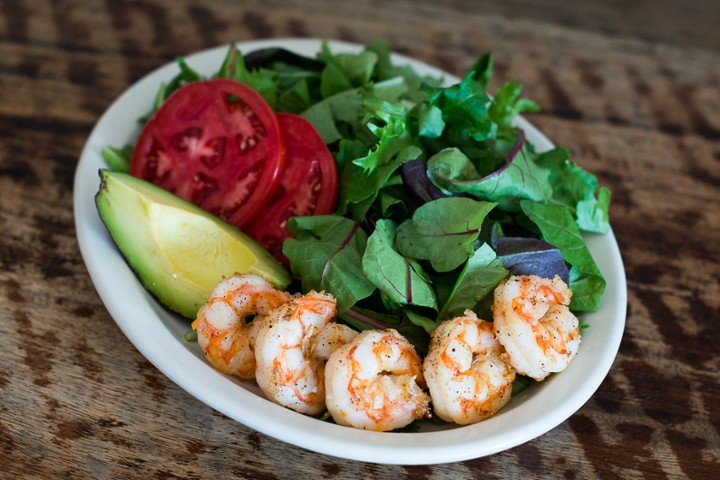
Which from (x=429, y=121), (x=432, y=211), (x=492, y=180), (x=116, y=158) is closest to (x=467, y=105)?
(x=429, y=121)

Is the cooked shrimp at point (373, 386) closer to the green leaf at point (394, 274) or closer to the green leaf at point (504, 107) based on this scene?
the green leaf at point (394, 274)

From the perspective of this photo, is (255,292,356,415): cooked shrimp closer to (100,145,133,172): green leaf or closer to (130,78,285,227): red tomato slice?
(130,78,285,227): red tomato slice

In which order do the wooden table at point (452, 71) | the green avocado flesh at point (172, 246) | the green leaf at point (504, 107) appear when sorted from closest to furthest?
the wooden table at point (452, 71) < the green avocado flesh at point (172, 246) < the green leaf at point (504, 107)

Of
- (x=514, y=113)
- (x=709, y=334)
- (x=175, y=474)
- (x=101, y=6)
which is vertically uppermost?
(x=101, y=6)

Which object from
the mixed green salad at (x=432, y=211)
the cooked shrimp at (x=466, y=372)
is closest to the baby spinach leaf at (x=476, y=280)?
the mixed green salad at (x=432, y=211)

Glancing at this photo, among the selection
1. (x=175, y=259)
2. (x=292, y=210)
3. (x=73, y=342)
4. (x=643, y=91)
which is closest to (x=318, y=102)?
(x=292, y=210)

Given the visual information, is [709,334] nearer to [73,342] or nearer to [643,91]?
[643,91]
